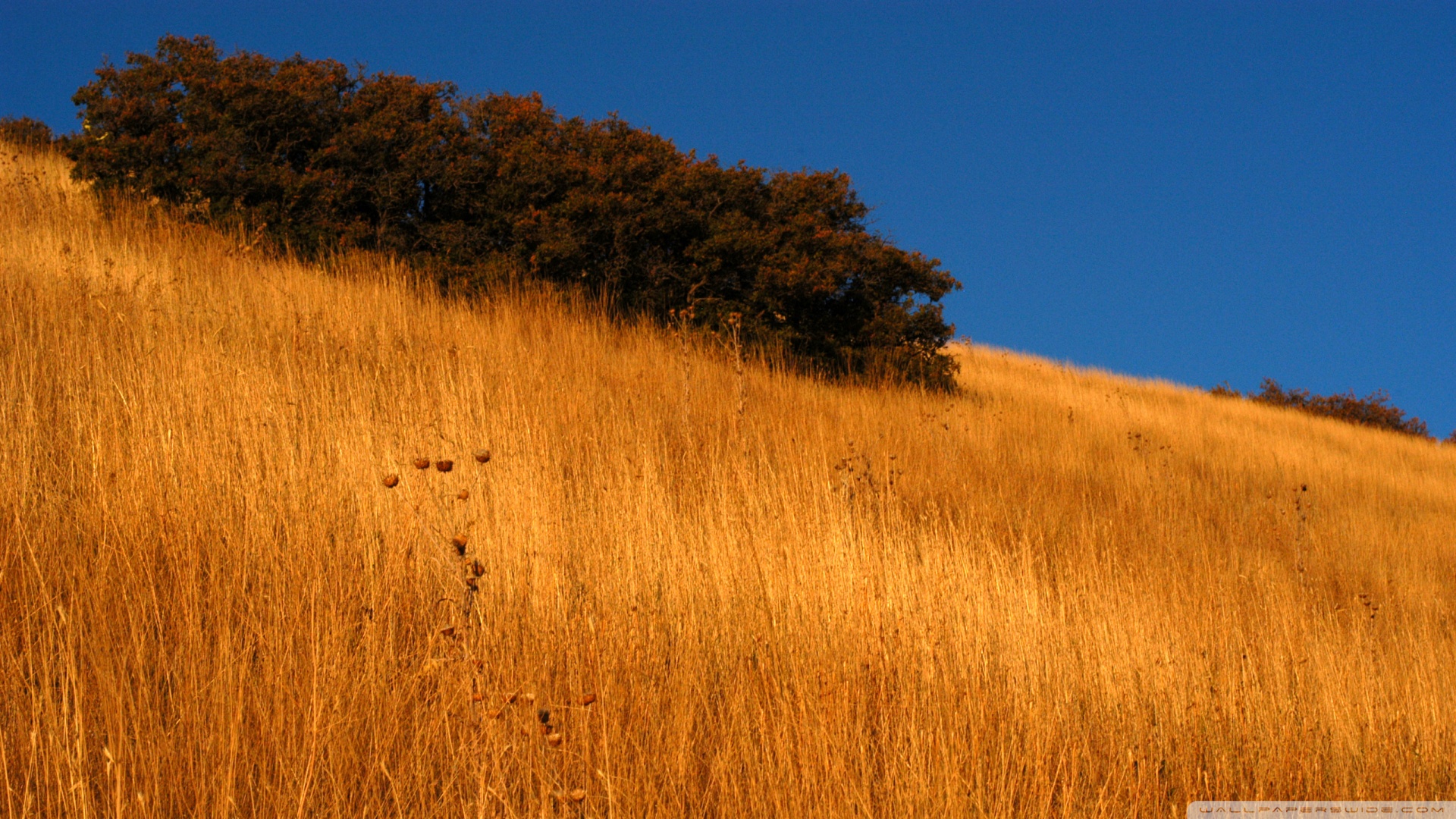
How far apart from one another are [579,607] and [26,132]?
62.3ft

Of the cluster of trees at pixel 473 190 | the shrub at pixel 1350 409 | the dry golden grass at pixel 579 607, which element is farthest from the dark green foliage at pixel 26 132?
the shrub at pixel 1350 409

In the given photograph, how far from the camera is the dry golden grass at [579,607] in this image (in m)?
2.70

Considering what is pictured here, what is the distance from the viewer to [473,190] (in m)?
11.0

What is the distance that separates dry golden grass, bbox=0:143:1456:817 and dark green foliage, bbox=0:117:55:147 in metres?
10.7

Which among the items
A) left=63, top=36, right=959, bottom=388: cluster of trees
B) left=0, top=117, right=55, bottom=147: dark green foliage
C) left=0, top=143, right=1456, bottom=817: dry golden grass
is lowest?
left=0, top=143, right=1456, bottom=817: dry golden grass

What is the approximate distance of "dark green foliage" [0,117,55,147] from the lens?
16047 mm

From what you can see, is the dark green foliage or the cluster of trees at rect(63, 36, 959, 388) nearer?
the cluster of trees at rect(63, 36, 959, 388)

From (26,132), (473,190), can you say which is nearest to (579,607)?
(473,190)

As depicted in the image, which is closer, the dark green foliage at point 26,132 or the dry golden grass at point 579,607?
the dry golden grass at point 579,607

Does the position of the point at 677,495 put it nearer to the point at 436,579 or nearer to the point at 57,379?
A: the point at 436,579

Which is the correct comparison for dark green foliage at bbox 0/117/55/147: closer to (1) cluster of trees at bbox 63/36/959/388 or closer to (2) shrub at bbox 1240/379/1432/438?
(1) cluster of trees at bbox 63/36/959/388

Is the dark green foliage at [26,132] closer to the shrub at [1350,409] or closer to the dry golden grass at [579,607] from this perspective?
the dry golden grass at [579,607]

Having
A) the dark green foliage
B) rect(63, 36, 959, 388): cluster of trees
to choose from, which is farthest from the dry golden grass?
the dark green foliage

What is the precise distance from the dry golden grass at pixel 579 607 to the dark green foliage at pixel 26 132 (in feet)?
35.2
